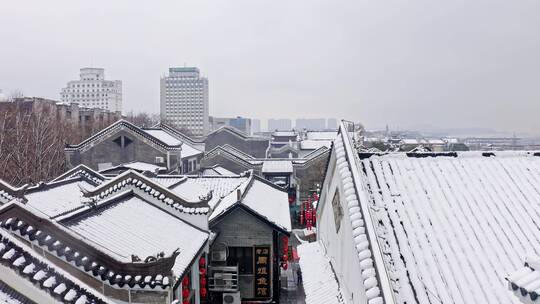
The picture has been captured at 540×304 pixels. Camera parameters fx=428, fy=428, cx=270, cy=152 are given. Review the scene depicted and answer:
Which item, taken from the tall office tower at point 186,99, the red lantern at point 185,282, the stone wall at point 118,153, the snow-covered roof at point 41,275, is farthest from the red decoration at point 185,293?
the tall office tower at point 186,99

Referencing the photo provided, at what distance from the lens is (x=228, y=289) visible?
18203mm

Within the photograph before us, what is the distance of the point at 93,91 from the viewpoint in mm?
143375

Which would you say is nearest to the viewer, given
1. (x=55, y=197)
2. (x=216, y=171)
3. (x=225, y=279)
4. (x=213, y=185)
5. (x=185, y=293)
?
(x=185, y=293)

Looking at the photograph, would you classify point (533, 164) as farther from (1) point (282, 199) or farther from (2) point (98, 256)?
(1) point (282, 199)

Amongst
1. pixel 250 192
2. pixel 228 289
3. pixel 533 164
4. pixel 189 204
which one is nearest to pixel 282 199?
pixel 250 192

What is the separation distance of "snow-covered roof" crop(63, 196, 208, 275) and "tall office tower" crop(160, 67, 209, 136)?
136791 millimetres

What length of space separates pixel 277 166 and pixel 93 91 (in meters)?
118

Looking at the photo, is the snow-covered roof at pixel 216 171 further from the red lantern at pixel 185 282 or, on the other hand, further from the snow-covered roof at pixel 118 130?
the red lantern at pixel 185 282

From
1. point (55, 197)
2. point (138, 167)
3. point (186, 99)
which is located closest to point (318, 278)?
point (55, 197)

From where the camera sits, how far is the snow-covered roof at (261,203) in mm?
19500

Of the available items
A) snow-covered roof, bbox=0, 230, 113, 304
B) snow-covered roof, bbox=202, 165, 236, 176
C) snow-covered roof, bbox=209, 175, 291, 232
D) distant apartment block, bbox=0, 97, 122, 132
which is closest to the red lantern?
snow-covered roof, bbox=209, 175, 291, 232

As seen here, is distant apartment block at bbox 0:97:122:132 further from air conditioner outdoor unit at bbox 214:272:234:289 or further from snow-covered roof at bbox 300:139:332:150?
air conditioner outdoor unit at bbox 214:272:234:289

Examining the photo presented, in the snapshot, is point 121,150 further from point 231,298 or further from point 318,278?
point 318,278

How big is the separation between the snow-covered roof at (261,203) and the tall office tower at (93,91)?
126 meters
